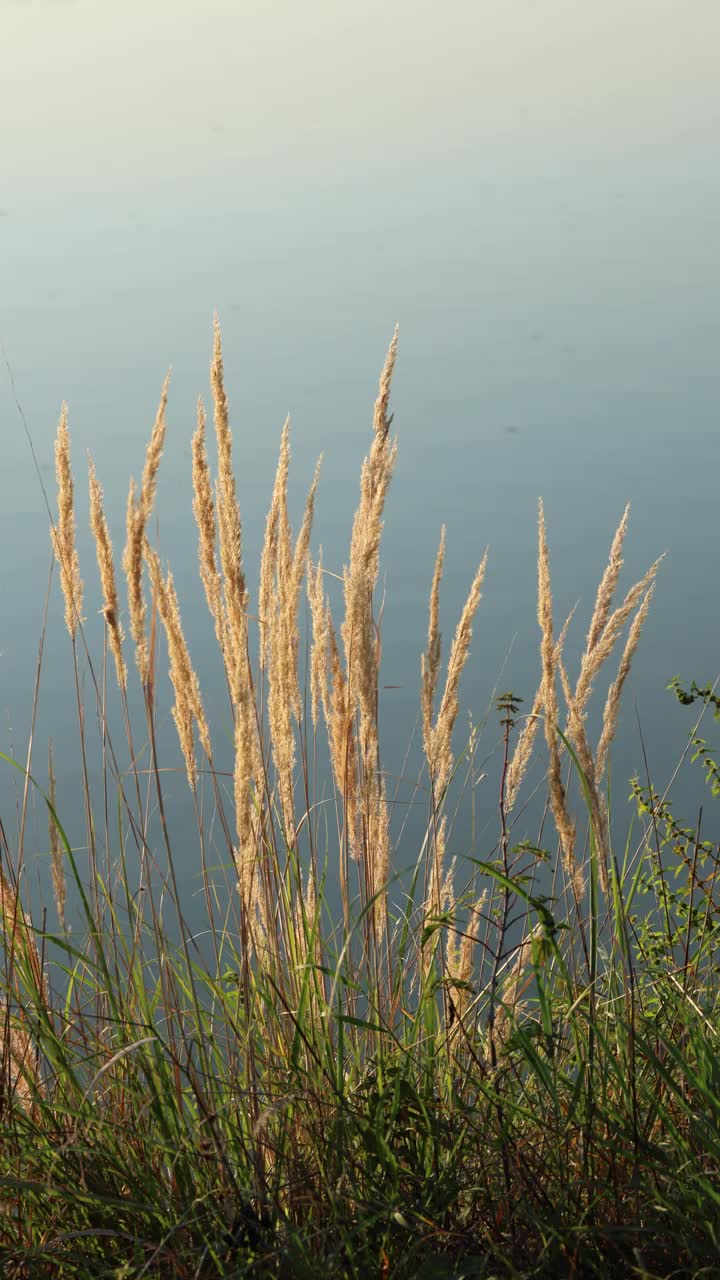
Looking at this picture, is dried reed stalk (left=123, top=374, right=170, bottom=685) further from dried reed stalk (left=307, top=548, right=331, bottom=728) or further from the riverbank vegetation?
dried reed stalk (left=307, top=548, right=331, bottom=728)

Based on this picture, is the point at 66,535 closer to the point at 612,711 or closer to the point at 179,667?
the point at 179,667

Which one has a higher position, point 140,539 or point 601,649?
point 140,539

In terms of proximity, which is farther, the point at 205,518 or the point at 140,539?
the point at 205,518

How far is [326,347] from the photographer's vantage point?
8.93 meters

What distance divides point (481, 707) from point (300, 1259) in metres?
3.63

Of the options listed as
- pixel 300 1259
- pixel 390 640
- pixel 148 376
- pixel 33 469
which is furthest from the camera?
pixel 148 376

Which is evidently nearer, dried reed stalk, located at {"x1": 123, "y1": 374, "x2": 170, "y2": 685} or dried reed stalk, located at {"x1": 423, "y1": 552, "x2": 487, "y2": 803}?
dried reed stalk, located at {"x1": 123, "y1": 374, "x2": 170, "y2": 685}

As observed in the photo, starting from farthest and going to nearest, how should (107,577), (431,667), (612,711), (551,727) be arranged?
1. (431,667)
2. (612,711)
3. (107,577)
4. (551,727)

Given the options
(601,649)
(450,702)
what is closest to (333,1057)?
(450,702)

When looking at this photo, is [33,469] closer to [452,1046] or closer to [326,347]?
[326,347]

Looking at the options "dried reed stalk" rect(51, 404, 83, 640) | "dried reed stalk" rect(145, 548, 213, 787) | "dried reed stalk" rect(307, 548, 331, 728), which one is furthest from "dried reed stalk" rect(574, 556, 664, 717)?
"dried reed stalk" rect(51, 404, 83, 640)

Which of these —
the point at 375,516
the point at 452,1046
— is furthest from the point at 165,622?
the point at 452,1046

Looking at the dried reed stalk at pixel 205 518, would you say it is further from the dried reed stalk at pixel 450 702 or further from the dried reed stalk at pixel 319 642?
the dried reed stalk at pixel 450 702

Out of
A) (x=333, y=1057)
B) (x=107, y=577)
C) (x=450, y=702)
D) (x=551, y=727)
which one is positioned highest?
(x=107, y=577)
